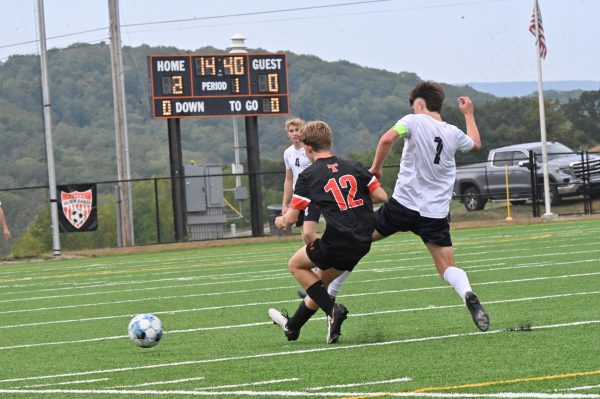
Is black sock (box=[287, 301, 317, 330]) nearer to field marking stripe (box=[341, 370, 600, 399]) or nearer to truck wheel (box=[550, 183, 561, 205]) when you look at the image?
field marking stripe (box=[341, 370, 600, 399])

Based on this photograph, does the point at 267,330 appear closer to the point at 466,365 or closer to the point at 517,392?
the point at 466,365

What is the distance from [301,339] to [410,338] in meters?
1.01

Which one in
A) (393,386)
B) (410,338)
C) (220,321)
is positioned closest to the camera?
(393,386)

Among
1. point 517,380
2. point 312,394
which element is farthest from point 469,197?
point 312,394

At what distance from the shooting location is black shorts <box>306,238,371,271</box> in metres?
8.77

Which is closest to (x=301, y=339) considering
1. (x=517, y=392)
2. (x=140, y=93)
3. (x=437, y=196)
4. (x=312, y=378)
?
(x=437, y=196)

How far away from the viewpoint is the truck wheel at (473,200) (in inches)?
1485

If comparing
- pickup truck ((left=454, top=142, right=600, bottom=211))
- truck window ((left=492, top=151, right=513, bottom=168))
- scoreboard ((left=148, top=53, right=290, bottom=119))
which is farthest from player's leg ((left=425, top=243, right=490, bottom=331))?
truck window ((left=492, top=151, right=513, bottom=168))

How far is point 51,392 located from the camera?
728 centimetres

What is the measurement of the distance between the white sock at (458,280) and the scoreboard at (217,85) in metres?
23.3

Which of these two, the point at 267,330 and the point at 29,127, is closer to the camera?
the point at 267,330

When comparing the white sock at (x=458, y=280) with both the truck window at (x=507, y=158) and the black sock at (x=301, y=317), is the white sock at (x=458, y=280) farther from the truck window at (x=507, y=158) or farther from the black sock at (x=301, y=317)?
the truck window at (x=507, y=158)

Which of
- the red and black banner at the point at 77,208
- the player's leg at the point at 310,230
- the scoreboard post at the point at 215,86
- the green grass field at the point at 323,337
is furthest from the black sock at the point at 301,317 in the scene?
the red and black banner at the point at 77,208

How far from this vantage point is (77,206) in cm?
3256
